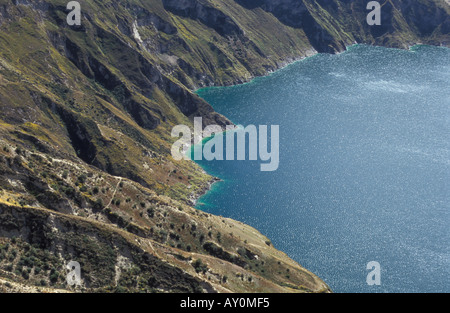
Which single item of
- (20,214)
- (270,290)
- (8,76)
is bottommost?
(270,290)

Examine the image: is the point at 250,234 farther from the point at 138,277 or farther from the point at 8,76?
the point at 8,76

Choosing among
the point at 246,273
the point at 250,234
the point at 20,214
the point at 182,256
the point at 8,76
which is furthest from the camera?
the point at 8,76

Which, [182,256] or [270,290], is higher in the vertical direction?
[182,256]

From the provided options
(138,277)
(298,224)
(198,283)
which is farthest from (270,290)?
(298,224)

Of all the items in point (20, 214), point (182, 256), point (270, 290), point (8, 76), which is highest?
point (8, 76)
